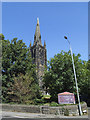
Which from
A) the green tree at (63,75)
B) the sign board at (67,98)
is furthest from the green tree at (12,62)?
the sign board at (67,98)

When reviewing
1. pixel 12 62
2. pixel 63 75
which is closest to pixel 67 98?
pixel 63 75

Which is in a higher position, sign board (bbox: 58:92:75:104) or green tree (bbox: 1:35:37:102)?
green tree (bbox: 1:35:37:102)

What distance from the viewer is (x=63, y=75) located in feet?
73.7

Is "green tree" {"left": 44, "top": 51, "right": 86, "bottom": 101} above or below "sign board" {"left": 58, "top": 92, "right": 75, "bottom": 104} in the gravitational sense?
above

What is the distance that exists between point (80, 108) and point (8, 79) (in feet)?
51.8

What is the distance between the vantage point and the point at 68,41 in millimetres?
16906

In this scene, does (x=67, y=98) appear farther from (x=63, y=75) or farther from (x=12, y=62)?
(x=12, y=62)

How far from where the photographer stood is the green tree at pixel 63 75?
847 inches

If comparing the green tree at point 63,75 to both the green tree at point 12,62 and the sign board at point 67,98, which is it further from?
the sign board at point 67,98

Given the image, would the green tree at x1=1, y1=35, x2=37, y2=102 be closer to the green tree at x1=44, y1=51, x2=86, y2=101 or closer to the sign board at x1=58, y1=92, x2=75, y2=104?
the green tree at x1=44, y1=51, x2=86, y2=101

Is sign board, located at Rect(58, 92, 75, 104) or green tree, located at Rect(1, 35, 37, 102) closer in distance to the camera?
sign board, located at Rect(58, 92, 75, 104)

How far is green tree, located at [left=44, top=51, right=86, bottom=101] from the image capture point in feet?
70.6

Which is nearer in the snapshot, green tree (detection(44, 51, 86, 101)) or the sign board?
the sign board

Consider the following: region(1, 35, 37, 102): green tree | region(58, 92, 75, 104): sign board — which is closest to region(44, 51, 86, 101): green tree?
region(1, 35, 37, 102): green tree
